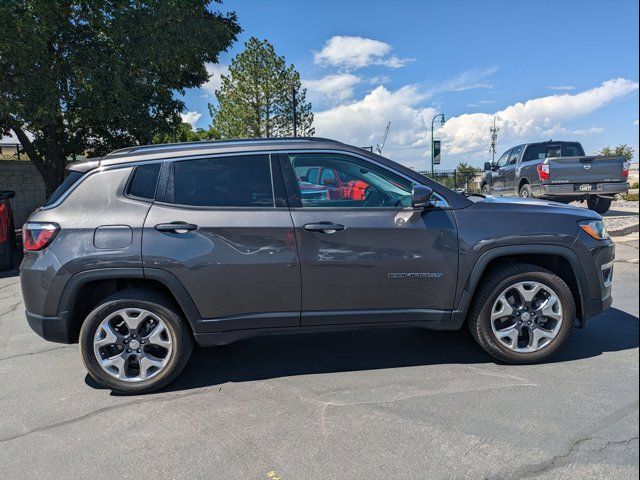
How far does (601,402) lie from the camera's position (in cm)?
311

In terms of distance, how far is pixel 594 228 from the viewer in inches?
147

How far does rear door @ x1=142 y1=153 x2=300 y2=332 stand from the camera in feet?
11.0

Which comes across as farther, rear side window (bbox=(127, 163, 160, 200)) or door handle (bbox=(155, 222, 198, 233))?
rear side window (bbox=(127, 163, 160, 200))

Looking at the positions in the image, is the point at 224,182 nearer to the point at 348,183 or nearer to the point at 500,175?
the point at 348,183

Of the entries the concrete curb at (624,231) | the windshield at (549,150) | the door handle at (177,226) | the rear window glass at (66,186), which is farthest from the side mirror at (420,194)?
the windshield at (549,150)

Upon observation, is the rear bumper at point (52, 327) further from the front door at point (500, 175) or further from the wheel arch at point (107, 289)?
the front door at point (500, 175)

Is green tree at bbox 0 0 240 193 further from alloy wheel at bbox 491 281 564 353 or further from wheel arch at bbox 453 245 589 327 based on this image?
alloy wheel at bbox 491 281 564 353

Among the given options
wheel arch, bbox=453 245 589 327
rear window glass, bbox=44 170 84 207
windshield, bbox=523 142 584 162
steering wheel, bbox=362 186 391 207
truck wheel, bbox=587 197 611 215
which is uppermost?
windshield, bbox=523 142 584 162

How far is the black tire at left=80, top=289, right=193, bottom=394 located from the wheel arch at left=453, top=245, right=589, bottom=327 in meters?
2.17

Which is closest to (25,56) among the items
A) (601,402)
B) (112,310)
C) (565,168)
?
(112,310)

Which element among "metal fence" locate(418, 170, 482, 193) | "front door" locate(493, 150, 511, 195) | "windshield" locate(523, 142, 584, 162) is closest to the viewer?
"windshield" locate(523, 142, 584, 162)

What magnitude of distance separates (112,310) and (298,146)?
1911 mm

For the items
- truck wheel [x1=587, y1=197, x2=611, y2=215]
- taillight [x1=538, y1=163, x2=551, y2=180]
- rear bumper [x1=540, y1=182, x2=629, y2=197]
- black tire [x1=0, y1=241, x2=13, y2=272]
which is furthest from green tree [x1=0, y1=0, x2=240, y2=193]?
truck wheel [x1=587, y1=197, x2=611, y2=215]

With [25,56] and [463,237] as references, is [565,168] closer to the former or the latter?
[463,237]
